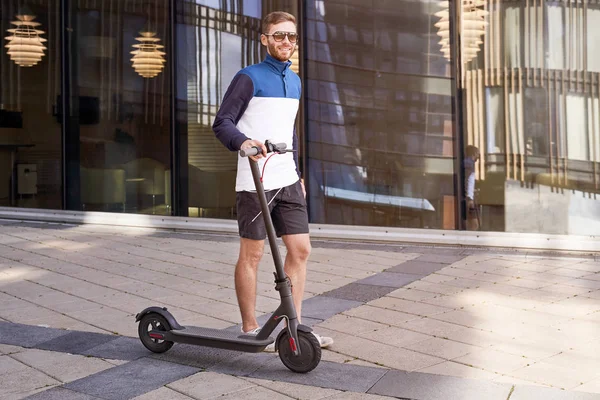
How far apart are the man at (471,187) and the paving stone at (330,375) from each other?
16.7ft

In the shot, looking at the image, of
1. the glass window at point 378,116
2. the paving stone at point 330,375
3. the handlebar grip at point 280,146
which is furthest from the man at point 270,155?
the glass window at point 378,116

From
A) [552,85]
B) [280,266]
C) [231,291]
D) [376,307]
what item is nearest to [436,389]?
[280,266]

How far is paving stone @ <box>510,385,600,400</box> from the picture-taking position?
4230 millimetres

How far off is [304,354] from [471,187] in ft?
17.9

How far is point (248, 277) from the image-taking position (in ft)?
16.8

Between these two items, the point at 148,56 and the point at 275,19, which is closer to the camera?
the point at 275,19

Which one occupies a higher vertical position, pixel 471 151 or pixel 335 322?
pixel 471 151

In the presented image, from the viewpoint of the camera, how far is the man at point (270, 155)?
16.3ft

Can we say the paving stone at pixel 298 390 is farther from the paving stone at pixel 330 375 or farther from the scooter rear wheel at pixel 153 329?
the scooter rear wheel at pixel 153 329

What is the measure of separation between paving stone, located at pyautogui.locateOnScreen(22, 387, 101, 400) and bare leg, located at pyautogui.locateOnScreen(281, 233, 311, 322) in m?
1.32

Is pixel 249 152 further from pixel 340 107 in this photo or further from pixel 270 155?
pixel 340 107

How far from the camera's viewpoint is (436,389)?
438cm

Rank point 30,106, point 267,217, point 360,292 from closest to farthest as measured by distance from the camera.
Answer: point 267,217 < point 360,292 < point 30,106

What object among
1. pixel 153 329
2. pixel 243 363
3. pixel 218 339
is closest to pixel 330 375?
pixel 243 363
